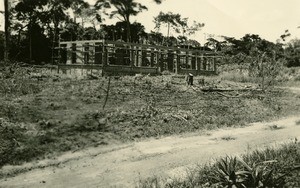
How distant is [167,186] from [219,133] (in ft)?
25.4

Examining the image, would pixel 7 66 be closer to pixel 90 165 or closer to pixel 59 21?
pixel 90 165

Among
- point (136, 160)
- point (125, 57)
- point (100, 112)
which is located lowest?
point (136, 160)

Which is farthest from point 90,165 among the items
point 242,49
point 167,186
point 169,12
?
point 242,49

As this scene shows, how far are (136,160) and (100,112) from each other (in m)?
4.43

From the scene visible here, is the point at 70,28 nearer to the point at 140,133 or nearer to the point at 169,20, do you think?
the point at 169,20

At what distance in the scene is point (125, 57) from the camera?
3084 cm

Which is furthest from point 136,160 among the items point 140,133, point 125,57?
point 125,57

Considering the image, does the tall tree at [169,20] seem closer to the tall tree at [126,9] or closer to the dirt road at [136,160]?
the tall tree at [126,9]

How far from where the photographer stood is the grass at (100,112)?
39.1 feet

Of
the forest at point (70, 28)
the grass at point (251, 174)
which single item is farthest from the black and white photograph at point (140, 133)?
the forest at point (70, 28)

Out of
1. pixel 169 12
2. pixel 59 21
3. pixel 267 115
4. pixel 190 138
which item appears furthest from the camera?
pixel 169 12

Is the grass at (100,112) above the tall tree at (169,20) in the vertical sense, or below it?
below

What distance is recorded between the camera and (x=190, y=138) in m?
13.6

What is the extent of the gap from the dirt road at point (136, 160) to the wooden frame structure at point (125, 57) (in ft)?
39.4
